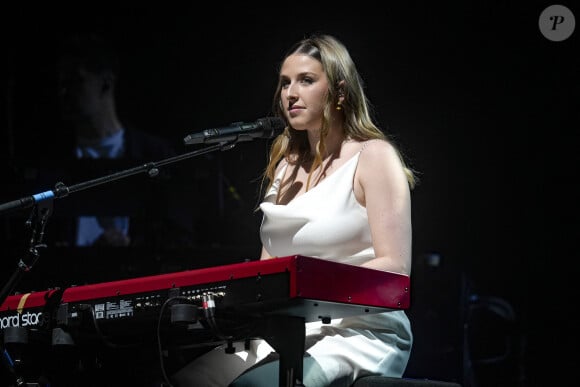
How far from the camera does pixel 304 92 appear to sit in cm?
313

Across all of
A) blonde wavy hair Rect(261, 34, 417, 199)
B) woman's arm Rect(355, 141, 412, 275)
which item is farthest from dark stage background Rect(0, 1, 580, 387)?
woman's arm Rect(355, 141, 412, 275)

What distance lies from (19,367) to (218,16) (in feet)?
13.2

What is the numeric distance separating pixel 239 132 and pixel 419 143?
9.42 ft

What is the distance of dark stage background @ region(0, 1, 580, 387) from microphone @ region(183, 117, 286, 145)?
178 centimetres

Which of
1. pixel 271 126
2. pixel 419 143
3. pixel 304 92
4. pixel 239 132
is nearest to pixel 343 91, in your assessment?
pixel 304 92

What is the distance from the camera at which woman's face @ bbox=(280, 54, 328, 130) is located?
312cm

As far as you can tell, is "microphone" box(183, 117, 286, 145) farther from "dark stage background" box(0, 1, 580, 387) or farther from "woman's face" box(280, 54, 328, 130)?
"dark stage background" box(0, 1, 580, 387)

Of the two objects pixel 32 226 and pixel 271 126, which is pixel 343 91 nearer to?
pixel 271 126

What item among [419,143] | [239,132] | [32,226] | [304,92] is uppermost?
[419,143]

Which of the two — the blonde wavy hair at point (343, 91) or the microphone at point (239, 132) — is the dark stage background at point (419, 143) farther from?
the microphone at point (239, 132)

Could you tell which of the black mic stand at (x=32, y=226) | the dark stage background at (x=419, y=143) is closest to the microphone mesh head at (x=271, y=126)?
the black mic stand at (x=32, y=226)

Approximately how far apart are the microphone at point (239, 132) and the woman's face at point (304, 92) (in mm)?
216

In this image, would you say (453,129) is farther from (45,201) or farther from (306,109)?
(45,201)

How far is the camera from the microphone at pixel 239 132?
281 cm
